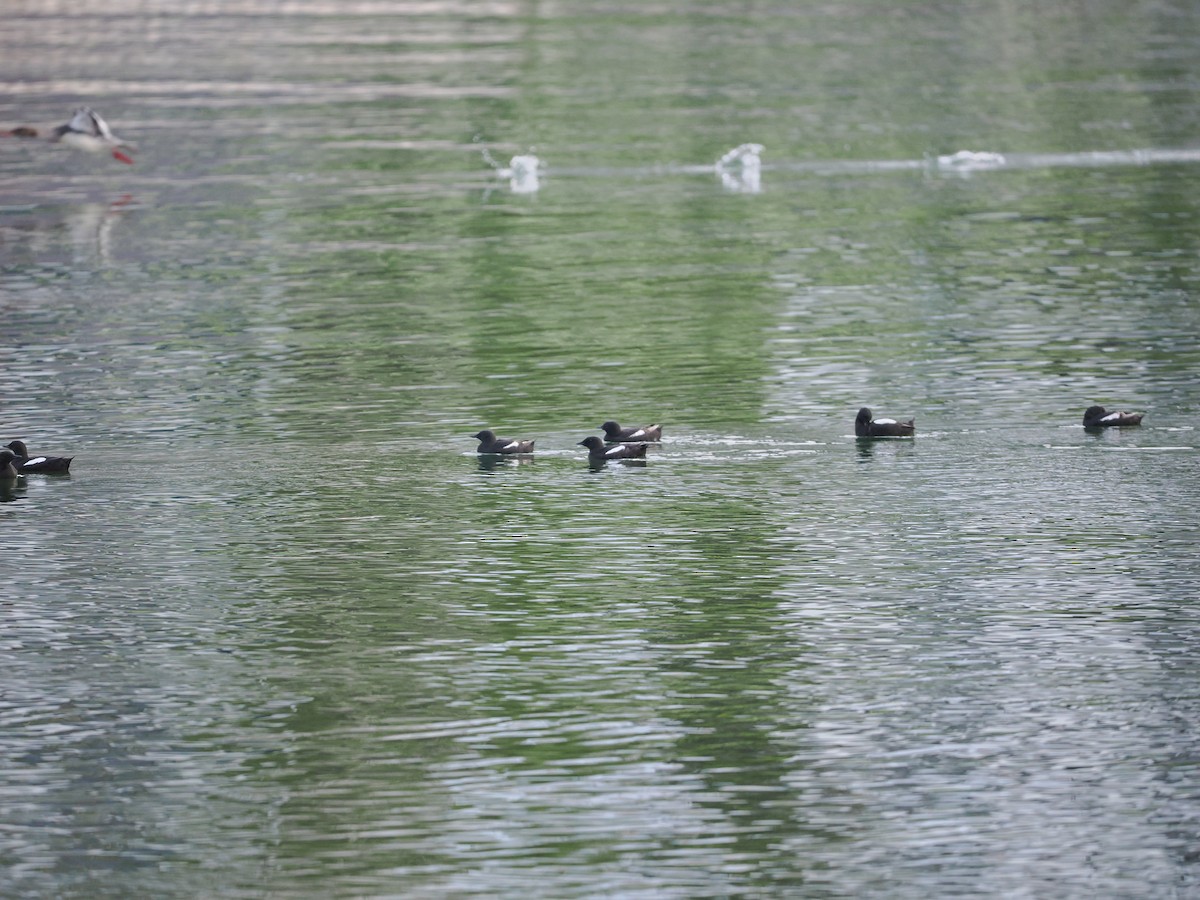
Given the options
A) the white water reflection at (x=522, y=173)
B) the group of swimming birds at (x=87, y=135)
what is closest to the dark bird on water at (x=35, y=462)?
the white water reflection at (x=522, y=173)

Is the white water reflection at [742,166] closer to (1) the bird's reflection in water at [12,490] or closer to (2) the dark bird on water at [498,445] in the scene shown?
(2) the dark bird on water at [498,445]

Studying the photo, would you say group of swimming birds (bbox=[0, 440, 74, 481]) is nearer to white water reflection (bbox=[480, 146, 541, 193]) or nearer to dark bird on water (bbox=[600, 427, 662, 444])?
dark bird on water (bbox=[600, 427, 662, 444])

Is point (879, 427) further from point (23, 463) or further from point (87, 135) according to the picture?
point (87, 135)

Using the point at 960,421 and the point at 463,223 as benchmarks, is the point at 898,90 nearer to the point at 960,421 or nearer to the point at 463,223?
the point at 463,223

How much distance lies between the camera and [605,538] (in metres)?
21.3

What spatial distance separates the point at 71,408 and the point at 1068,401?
1138 centimetres

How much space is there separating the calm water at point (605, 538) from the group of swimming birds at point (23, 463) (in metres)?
0.33

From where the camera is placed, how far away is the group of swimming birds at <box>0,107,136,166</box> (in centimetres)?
5397

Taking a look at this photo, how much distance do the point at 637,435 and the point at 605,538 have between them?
3.44 meters

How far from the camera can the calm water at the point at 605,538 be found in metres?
14.6

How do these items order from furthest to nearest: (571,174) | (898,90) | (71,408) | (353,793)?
1. (898,90)
2. (571,174)
3. (71,408)
4. (353,793)

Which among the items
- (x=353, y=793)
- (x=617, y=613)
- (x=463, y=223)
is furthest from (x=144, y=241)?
(x=353, y=793)

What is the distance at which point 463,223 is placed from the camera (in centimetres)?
4481

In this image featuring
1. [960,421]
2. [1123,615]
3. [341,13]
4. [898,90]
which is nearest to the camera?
[1123,615]
